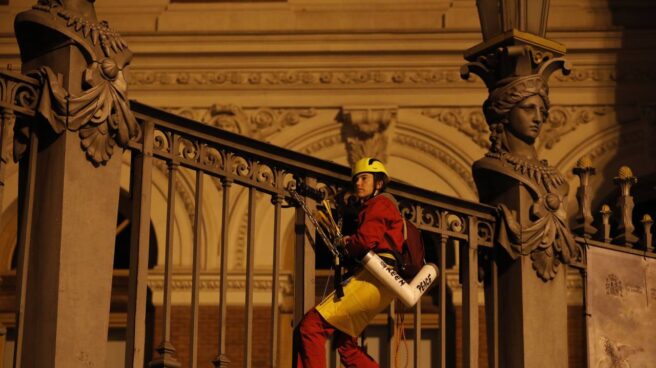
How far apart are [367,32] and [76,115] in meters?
14.9

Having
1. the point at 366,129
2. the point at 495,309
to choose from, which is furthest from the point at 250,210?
the point at 366,129

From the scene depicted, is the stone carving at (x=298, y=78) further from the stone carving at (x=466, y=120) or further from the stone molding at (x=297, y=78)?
the stone carving at (x=466, y=120)

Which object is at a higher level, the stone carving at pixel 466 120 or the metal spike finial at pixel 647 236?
the stone carving at pixel 466 120

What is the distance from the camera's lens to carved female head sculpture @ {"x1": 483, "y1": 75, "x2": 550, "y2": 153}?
33.6 ft

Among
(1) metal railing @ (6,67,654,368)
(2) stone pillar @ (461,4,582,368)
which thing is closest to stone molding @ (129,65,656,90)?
(1) metal railing @ (6,67,654,368)

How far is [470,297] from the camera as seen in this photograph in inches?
391

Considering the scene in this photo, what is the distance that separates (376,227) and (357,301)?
41cm

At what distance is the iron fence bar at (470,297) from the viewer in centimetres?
989

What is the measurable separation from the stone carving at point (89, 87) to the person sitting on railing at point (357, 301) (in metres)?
1.46

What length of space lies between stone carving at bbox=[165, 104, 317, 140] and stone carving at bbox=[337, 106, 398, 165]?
0.54 metres

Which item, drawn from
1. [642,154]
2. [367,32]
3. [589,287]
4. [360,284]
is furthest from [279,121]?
[360,284]

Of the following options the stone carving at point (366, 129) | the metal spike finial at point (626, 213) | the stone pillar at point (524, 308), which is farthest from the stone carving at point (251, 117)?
the stone pillar at point (524, 308)

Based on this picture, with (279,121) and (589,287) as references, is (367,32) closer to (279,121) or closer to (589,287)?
(279,121)

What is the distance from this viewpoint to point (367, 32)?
22.6m
